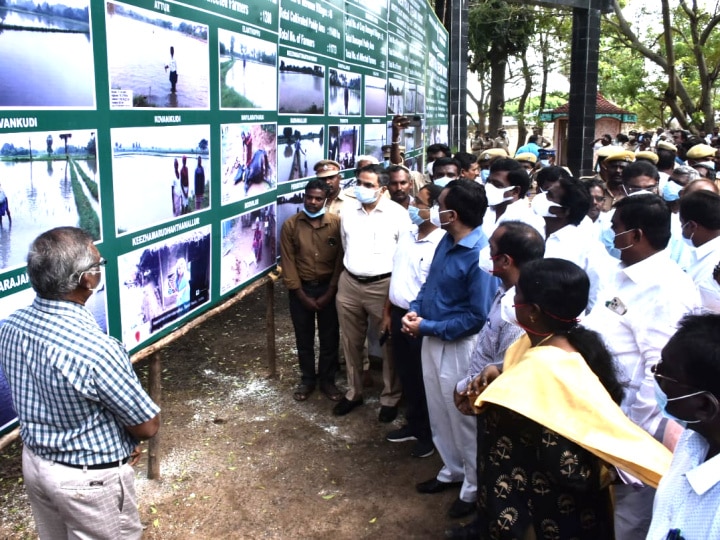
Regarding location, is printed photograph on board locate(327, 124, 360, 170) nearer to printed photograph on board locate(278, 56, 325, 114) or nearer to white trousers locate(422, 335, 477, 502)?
printed photograph on board locate(278, 56, 325, 114)

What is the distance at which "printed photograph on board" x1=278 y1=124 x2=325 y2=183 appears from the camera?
15.7ft

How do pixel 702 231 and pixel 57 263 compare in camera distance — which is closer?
pixel 57 263

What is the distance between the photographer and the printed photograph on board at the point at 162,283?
9.93 ft

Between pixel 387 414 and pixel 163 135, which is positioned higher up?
pixel 163 135

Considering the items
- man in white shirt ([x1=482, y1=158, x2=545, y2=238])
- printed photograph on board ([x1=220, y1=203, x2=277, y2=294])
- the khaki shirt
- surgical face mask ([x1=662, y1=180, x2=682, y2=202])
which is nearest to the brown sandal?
the khaki shirt

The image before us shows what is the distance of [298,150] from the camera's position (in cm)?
506

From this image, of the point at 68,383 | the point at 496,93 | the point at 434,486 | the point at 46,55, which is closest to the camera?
the point at 68,383

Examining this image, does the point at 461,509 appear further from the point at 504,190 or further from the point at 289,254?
the point at 504,190

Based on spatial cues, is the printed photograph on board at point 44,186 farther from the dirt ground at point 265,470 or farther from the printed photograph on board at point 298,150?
the printed photograph on board at point 298,150

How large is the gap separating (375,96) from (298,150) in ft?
7.70

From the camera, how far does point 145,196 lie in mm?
3086

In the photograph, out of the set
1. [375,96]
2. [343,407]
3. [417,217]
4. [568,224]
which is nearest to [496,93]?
[375,96]

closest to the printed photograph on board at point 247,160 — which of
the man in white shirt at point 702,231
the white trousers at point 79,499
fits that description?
the white trousers at point 79,499

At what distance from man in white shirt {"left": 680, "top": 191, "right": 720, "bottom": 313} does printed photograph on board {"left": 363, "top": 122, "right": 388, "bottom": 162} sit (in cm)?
377
